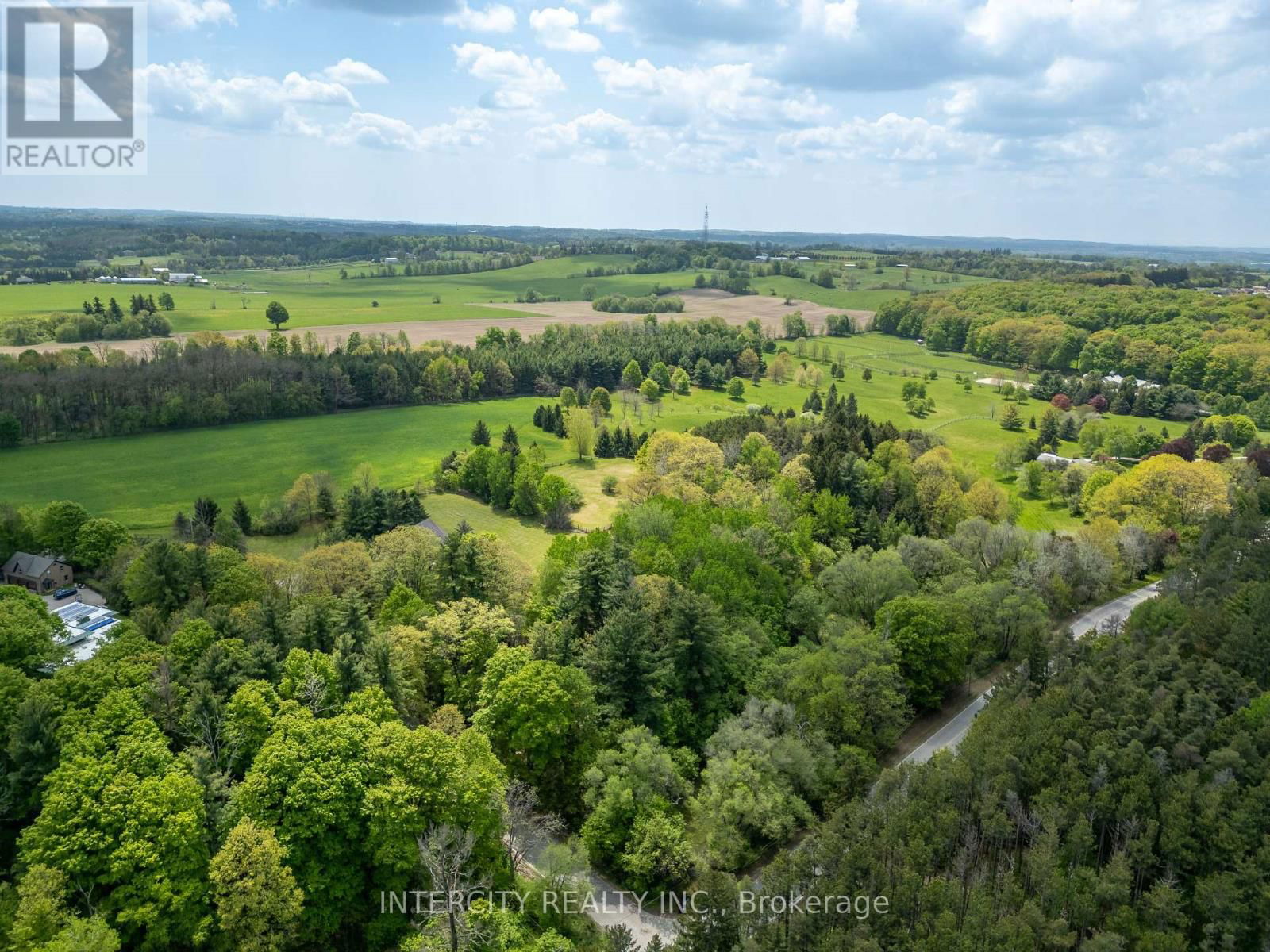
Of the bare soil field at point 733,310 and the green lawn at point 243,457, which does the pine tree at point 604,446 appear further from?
the bare soil field at point 733,310

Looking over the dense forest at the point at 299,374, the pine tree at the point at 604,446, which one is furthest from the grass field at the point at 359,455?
the dense forest at the point at 299,374

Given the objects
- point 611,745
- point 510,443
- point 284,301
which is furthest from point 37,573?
point 284,301

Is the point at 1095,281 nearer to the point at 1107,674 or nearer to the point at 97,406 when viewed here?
the point at 1107,674

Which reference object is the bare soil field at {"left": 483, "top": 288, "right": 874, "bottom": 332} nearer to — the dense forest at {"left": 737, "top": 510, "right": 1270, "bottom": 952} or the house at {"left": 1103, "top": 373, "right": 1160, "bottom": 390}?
the house at {"left": 1103, "top": 373, "right": 1160, "bottom": 390}

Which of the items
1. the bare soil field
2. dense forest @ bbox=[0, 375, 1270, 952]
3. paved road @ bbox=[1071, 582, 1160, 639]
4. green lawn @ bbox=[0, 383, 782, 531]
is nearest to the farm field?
the bare soil field

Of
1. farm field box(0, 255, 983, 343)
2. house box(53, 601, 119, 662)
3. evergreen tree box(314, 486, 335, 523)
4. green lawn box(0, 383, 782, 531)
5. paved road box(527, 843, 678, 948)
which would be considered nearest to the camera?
paved road box(527, 843, 678, 948)

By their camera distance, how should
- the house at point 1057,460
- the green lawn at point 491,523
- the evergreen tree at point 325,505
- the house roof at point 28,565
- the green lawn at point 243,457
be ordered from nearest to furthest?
the house roof at point 28,565 → the green lawn at point 491,523 → the evergreen tree at point 325,505 → the green lawn at point 243,457 → the house at point 1057,460
